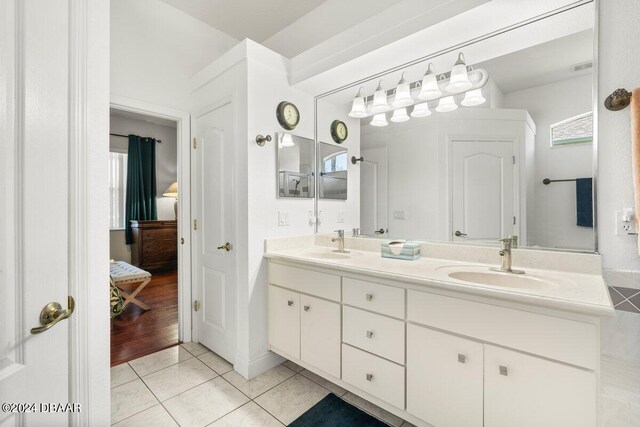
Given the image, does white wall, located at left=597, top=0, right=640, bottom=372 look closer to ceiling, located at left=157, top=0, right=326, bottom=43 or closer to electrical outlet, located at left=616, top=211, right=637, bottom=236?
electrical outlet, located at left=616, top=211, right=637, bottom=236

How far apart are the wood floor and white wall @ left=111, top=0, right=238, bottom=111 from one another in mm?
2146

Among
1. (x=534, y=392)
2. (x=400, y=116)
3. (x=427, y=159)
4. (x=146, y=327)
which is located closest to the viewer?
(x=534, y=392)

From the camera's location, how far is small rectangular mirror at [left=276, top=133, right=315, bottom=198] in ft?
7.80

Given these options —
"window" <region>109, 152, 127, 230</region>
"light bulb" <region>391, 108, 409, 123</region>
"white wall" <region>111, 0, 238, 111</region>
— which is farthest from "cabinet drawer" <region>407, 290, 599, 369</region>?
"window" <region>109, 152, 127, 230</region>

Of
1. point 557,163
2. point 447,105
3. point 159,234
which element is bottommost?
point 159,234

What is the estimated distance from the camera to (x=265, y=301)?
2285 mm

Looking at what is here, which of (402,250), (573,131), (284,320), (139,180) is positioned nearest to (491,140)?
(573,131)

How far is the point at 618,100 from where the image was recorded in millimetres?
1319

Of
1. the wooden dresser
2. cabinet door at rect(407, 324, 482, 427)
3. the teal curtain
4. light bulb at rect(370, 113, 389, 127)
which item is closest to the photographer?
cabinet door at rect(407, 324, 482, 427)

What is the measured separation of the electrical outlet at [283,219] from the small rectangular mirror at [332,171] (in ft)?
1.35

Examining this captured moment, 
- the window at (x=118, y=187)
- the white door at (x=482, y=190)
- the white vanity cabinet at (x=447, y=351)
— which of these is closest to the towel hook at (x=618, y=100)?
the white door at (x=482, y=190)

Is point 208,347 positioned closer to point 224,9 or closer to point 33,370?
point 33,370

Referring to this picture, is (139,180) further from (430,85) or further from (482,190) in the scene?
(482,190)

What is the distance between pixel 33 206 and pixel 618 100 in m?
2.24
